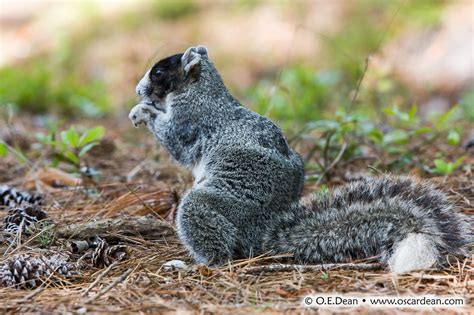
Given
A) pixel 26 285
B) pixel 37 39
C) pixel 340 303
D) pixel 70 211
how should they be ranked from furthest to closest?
pixel 37 39 < pixel 70 211 < pixel 26 285 < pixel 340 303

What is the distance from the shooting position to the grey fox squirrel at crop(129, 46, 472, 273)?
2.81m

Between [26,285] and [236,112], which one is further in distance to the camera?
[236,112]

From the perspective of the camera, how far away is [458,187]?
4.05 meters

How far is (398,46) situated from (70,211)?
683 cm

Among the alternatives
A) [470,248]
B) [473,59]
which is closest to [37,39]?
[473,59]

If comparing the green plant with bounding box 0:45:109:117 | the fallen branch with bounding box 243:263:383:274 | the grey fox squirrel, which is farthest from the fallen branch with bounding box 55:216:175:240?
the green plant with bounding box 0:45:109:117

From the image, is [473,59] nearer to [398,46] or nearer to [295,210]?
[398,46]

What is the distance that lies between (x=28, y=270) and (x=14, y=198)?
4.48 feet

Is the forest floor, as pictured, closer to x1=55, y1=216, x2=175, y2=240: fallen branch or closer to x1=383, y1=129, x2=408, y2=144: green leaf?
x1=55, y1=216, x2=175, y2=240: fallen branch

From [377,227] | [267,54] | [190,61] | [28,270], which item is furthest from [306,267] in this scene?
[267,54]

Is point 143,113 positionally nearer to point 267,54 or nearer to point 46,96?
point 46,96

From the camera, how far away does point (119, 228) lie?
344 cm

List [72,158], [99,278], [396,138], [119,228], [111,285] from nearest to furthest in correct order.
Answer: [111,285] → [99,278] → [119,228] → [72,158] → [396,138]

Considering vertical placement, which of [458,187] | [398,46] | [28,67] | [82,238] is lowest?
[82,238]
